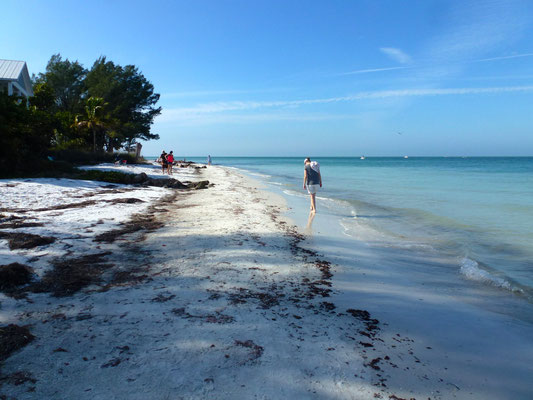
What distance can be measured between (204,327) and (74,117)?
34.2 m

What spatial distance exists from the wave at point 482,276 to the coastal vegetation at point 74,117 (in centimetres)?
1654

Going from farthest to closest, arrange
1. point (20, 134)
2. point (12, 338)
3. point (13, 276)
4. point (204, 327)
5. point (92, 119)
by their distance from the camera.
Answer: point (92, 119) < point (20, 134) < point (13, 276) < point (204, 327) < point (12, 338)

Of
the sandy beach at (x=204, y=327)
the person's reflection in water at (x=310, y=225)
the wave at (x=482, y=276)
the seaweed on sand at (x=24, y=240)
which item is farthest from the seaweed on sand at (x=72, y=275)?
the wave at (x=482, y=276)

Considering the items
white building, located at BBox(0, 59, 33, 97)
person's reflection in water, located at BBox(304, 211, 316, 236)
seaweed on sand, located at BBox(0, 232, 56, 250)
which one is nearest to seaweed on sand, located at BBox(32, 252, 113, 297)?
seaweed on sand, located at BBox(0, 232, 56, 250)

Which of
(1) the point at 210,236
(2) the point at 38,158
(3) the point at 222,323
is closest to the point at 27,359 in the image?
(3) the point at 222,323

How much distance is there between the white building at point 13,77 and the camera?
23.5m

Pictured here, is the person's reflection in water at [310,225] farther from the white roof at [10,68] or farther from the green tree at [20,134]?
the white roof at [10,68]

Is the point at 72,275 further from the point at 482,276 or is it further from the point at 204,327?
the point at 482,276

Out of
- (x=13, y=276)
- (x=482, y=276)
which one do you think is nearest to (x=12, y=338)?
(x=13, y=276)

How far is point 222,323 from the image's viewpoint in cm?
302

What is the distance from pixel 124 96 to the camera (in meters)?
34.3

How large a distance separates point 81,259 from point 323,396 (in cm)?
402

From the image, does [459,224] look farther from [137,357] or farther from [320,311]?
[137,357]

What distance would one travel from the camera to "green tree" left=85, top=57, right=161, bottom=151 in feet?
108
